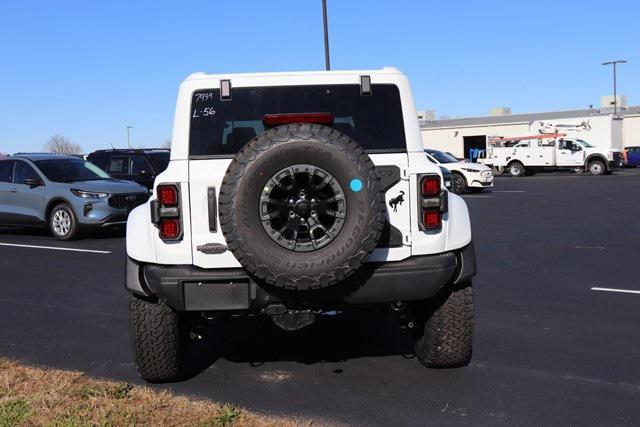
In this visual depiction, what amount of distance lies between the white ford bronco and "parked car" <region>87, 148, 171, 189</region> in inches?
462

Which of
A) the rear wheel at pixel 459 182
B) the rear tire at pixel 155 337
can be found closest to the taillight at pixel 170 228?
the rear tire at pixel 155 337

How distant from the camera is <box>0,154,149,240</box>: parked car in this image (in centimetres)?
1307

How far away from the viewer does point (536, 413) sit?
14.0 feet

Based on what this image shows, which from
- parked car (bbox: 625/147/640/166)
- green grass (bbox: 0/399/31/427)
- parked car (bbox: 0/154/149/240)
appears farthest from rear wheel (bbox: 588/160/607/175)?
green grass (bbox: 0/399/31/427)

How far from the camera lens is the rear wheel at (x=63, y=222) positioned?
1311 cm

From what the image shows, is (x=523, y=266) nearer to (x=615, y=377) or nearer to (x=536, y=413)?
(x=615, y=377)

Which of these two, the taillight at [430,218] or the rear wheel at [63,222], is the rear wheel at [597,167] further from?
the taillight at [430,218]

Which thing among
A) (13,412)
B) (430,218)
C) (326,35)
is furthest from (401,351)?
(326,35)

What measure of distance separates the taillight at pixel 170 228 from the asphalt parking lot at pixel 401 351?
113cm

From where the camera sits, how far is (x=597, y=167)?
36.9m

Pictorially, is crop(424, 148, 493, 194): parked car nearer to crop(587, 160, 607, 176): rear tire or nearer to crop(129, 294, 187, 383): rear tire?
crop(587, 160, 607, 176): rear tire

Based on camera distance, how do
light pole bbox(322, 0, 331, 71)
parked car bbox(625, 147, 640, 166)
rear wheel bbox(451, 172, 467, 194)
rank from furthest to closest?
parked car bbox(625, 147, 640, 166), rear wheel bbox(451, 172, 467, 194), light pole bbox(322, 0, 331, 71)

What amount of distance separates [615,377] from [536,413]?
38.6 inches

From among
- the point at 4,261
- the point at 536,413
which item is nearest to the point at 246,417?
the point at 536,413
